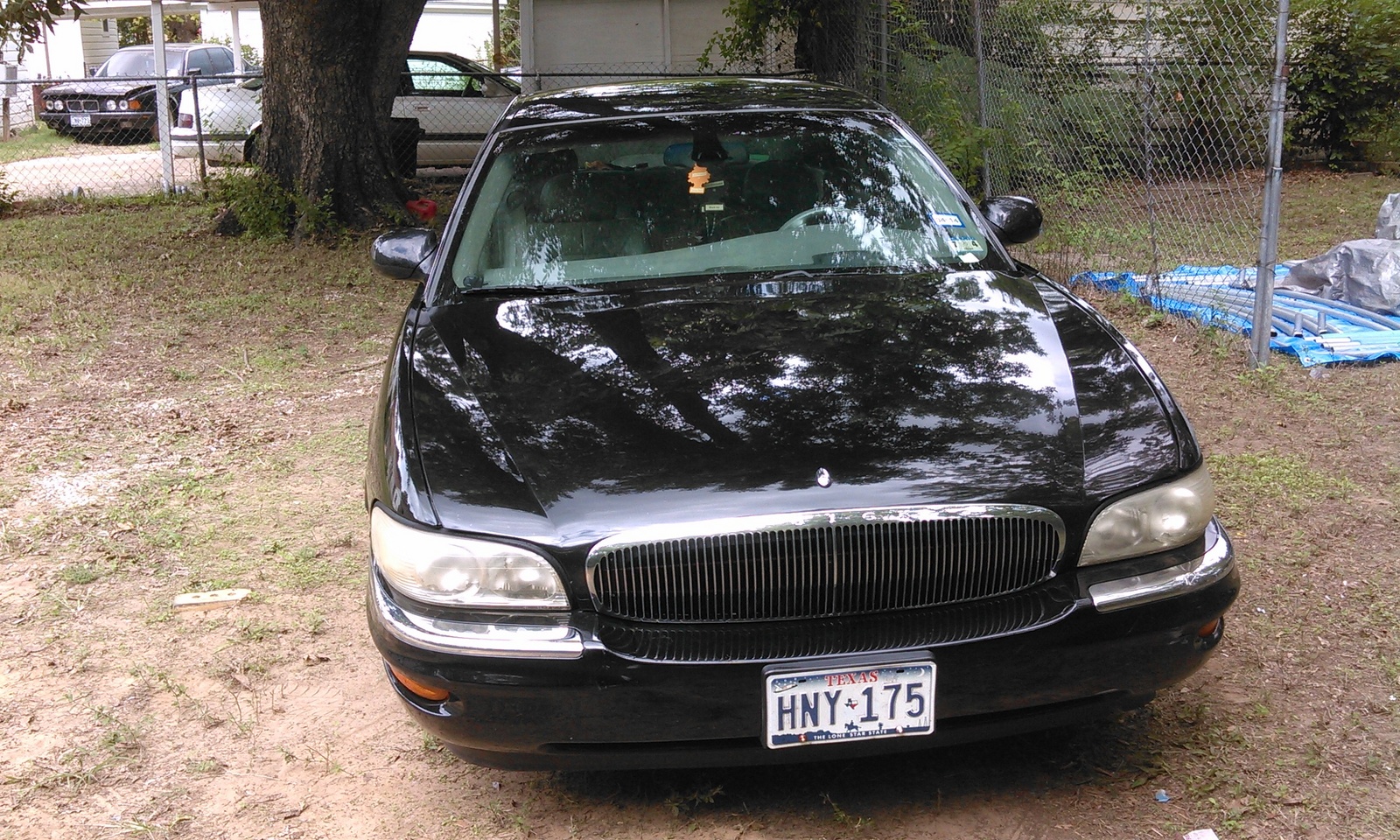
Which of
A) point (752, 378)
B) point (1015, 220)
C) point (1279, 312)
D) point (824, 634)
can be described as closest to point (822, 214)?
point (1015, 220)

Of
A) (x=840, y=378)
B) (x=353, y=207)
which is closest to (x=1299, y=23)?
(x=353, y=207)

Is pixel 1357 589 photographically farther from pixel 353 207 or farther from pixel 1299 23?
pixel 1299 23

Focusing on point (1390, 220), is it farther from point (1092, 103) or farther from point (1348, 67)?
point (1348, 67)

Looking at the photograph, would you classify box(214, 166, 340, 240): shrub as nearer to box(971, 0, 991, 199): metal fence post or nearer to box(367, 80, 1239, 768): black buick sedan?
box(971, 0, 991, 199): metal fence post

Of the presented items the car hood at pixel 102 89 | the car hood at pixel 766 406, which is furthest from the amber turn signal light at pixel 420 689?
the car hood at pixel 102 89

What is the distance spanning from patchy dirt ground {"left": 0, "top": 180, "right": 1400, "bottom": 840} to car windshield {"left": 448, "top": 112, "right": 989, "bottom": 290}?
1.34 m

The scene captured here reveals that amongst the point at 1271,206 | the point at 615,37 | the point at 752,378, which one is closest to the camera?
the point at 752,378

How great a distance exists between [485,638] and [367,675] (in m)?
1.24

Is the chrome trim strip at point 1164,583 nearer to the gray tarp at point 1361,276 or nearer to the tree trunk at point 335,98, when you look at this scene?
the gray tarp at point 1361,276

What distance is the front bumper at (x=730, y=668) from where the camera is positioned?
2.33 m

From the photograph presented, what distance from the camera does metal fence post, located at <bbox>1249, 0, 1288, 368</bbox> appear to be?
531 cm

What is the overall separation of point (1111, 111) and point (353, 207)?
6237mm

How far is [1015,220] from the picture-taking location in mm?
3939

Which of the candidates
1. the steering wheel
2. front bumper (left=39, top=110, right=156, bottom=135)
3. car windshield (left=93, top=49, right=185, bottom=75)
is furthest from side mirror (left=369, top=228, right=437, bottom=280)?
car windshield (left=93, top=49, right=185, bottom=75)
